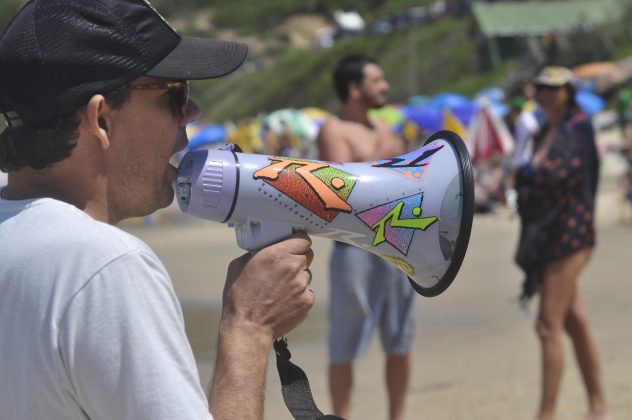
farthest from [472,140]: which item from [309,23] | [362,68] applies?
[309,23]

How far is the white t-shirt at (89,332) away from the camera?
165 centimetres

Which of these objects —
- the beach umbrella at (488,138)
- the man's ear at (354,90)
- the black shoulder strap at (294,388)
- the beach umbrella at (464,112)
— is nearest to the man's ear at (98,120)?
the black shoulder strap at (294,388)

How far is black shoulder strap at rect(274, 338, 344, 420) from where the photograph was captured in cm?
209

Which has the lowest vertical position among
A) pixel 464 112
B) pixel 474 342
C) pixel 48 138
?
pixel 464 112

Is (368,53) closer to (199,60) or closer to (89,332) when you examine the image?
(199,60)

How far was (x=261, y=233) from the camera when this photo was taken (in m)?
2.00

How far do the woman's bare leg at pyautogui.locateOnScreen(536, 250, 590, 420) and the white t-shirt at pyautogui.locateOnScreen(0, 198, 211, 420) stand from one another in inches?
147

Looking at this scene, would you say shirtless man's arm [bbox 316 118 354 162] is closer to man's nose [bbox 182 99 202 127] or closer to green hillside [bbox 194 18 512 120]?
man's nose [bbox 182 99 202 127]

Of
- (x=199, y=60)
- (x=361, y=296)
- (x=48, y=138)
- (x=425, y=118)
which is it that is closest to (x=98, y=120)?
(x=48, y=138)

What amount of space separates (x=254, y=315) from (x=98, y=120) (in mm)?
433

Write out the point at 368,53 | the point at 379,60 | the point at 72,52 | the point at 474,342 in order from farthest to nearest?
1. the point at 368,53
2. the point at 379,60
3. the point at 474,342
4. the point at 72,52

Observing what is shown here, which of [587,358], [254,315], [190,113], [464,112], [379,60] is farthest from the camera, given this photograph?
[379,60]

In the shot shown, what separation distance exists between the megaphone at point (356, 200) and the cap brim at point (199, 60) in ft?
0.48

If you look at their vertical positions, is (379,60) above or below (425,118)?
below
